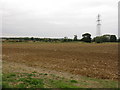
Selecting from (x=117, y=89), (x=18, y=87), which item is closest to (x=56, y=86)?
(x=18, y=87)

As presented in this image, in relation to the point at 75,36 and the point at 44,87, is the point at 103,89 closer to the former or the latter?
the point at 44,87

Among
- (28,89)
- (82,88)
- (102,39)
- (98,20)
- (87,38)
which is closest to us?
(28,89)

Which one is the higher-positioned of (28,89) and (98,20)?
(98,20)

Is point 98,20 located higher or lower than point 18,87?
higher

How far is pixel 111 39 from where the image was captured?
113312 millimetres

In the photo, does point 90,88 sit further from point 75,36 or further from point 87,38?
point 75,36

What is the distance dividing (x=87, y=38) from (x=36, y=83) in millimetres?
111872

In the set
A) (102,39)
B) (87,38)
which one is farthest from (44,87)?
(87,38)

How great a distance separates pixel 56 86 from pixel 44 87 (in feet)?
1.75

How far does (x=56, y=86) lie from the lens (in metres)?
6.50

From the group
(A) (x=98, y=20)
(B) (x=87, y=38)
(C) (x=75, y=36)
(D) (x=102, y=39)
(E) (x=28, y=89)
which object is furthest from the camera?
(C) (x=75, y=36)

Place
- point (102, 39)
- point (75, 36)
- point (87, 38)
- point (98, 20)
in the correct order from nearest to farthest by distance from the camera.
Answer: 1. point (98, 20)
2. point (102, 39)
3. point (87, 38)
4. point (75, 36)

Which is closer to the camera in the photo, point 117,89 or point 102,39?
point 117,89

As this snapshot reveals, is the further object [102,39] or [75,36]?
[75,36]
